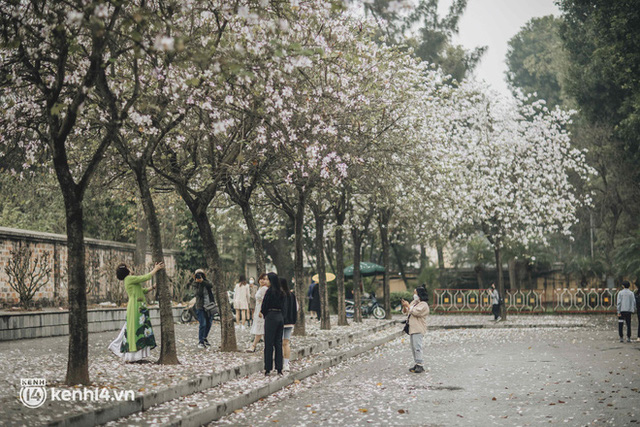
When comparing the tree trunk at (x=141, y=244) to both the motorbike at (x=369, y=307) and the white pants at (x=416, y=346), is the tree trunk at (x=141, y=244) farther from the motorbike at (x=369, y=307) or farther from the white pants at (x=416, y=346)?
the white pants at (x=416, y=346)

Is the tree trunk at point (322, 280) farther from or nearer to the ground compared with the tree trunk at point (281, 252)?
nearer to the ground

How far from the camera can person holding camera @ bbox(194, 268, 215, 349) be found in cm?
1775

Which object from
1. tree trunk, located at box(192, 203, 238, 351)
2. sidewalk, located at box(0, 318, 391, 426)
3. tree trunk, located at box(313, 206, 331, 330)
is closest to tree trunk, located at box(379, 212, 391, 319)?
tree trunk, located at box(313, 206, 331, 330)

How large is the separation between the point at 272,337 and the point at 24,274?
10343 millimetres

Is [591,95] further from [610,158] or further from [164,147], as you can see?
[164,147]

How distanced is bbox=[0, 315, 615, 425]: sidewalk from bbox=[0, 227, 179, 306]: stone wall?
2875 mm

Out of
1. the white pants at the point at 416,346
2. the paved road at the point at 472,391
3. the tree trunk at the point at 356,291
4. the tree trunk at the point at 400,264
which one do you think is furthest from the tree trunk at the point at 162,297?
the tree trunk at the point at 400,264

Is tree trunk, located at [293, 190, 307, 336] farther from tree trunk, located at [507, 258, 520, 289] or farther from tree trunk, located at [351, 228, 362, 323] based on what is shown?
tree trunk, located at [507, 258, 520, 289]

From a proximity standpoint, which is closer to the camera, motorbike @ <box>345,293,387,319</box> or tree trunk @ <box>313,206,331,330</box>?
tree trunk @ <box>313,206,331,330</box>

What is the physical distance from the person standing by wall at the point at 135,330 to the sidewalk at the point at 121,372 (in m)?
0.26

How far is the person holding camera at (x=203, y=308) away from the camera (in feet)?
58.2

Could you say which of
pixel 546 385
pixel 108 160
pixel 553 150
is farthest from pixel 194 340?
pixel 553 150

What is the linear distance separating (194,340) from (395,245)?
111 feet

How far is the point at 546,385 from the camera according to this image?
12.8 meters
